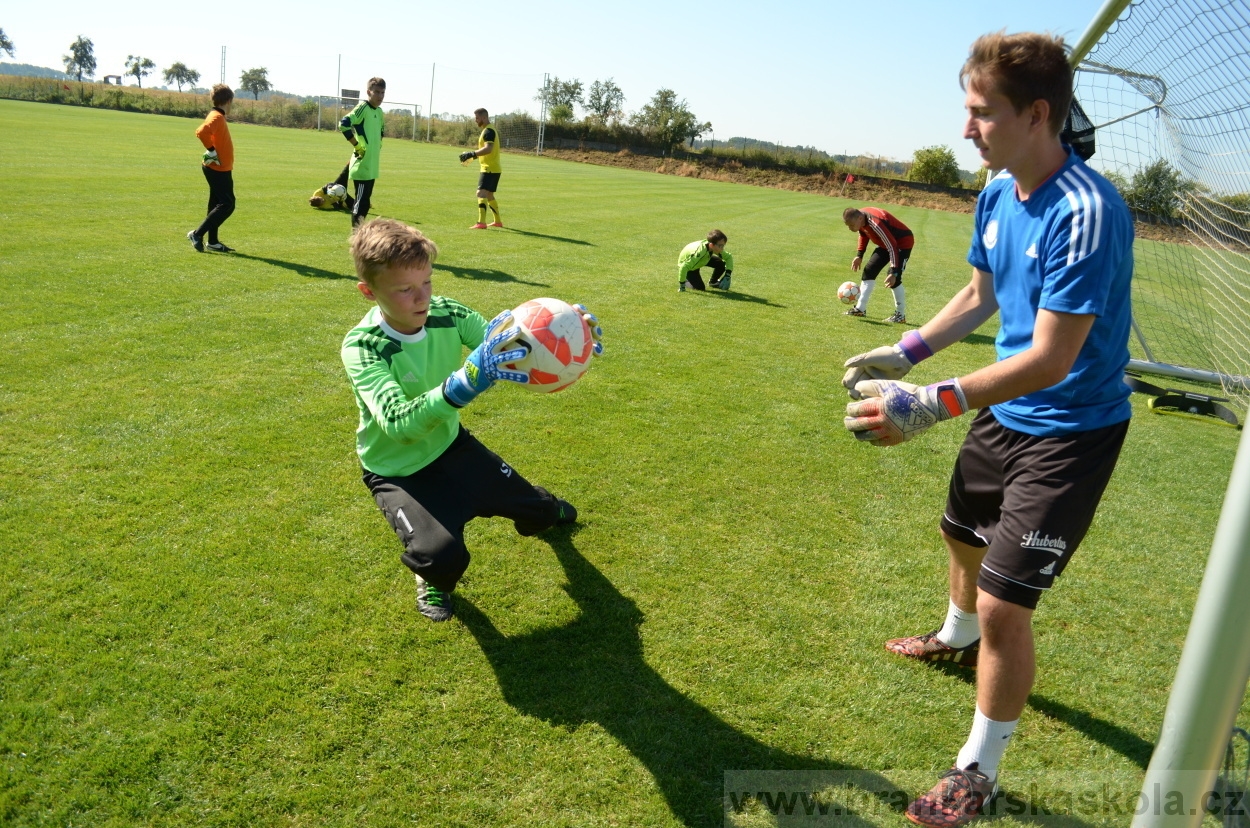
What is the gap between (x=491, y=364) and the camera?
119 inches

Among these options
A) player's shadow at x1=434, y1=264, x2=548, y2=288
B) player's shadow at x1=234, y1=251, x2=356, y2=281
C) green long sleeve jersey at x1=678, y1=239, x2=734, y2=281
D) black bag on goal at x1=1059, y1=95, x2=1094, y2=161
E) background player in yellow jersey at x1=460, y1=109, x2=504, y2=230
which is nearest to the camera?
black bag on goal at x1=1059, y1=95, x2=1094, y2=161

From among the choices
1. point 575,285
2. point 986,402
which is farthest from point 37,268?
point 986,402

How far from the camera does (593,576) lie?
4164 millimetres

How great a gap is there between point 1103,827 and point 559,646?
218 cm

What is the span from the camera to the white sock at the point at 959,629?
11.9 ft

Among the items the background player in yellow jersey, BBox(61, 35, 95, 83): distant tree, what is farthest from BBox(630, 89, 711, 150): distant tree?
BBox(61, 35, 95, 83): distant tree

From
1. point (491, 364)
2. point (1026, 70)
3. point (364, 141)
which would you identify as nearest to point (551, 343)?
point (491, 364)

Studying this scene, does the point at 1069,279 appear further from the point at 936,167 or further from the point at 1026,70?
the point at 936,167

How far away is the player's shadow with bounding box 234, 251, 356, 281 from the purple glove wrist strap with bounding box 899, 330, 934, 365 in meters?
8.12

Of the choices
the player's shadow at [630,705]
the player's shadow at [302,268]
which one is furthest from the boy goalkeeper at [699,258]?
the player's shadow at [630,705]

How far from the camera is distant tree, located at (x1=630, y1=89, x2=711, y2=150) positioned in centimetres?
5705

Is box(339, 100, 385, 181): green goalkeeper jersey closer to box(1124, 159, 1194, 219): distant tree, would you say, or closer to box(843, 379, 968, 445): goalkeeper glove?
box(1124, 159, 1194, 219): distant tree

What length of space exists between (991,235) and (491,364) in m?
1.98

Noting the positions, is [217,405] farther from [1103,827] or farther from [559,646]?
[1103,827]
